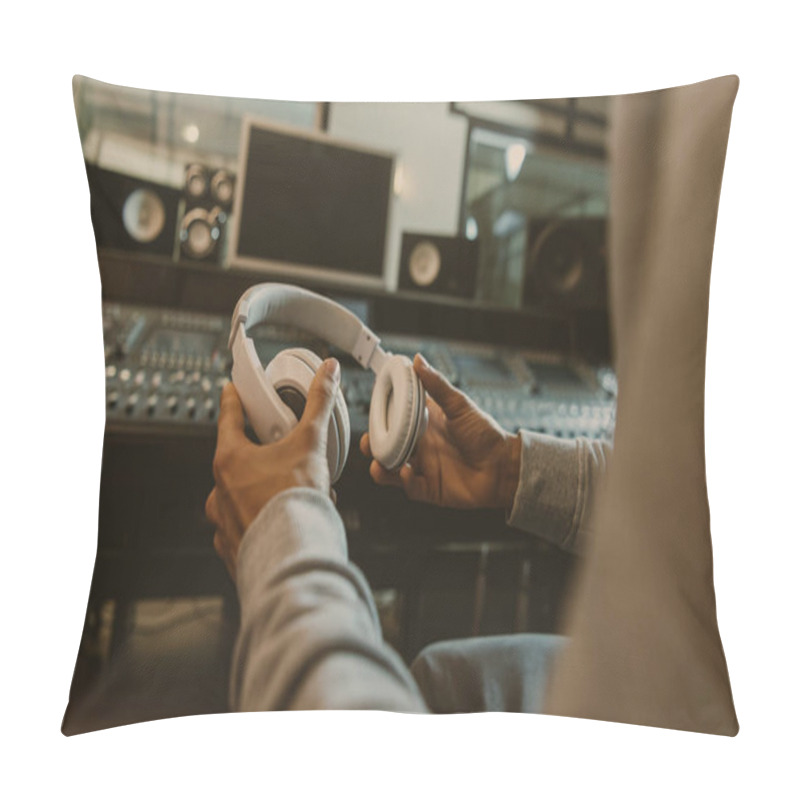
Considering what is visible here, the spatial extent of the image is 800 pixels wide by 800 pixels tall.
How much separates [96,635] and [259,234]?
617 millimetres

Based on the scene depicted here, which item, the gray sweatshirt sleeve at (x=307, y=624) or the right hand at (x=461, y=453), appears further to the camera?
the right hand at (x=461, y=453)

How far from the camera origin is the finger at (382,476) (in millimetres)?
947

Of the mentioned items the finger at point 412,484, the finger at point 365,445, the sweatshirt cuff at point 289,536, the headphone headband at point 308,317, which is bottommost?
the sweatshirt cuff at point 289,536

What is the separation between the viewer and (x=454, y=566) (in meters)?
0.95

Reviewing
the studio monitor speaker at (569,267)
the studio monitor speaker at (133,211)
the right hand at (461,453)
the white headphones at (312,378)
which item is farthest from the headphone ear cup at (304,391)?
the studio monitor speaker at (569,267)

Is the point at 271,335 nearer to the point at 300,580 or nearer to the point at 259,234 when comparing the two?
the point at 259,234

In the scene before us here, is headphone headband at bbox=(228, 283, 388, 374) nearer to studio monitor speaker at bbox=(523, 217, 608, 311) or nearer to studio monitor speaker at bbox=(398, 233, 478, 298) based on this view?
studio monitor speaker at bbox=(398, 233, 478, 298)

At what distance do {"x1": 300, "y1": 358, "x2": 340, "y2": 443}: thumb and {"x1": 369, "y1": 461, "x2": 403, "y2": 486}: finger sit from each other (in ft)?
0.27

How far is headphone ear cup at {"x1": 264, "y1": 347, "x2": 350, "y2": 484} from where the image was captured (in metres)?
0.95

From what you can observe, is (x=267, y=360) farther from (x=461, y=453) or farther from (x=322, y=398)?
(x=461, y=453)

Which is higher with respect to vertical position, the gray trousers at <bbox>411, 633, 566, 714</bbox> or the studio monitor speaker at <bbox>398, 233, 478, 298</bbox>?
the studio monitor speaker at <bbox>398, 233, 478, 298</bbox>

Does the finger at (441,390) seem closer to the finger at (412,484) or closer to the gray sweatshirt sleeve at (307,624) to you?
the finger at (412,484)

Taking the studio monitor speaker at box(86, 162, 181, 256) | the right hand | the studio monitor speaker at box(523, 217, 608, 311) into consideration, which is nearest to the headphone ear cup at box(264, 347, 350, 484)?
the right hand

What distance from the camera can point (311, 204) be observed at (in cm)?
96
